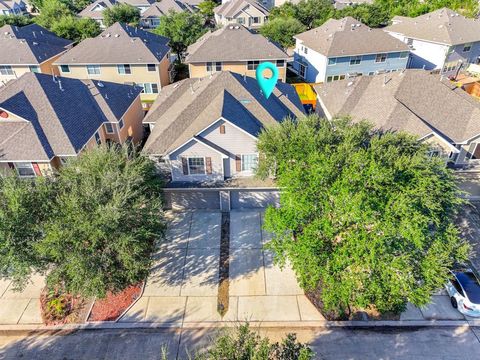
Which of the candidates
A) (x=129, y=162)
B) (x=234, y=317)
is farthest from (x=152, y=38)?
(x=234, y=317)

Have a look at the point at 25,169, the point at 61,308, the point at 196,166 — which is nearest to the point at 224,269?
the point at 196,166

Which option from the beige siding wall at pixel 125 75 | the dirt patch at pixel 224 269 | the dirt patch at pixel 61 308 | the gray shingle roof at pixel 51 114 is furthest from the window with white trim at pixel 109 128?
the dirt patch at pixel 61 308

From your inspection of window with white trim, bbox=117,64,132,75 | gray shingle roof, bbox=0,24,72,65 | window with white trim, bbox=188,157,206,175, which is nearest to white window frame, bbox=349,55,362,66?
window with white trim, bbox=117,64,132,75

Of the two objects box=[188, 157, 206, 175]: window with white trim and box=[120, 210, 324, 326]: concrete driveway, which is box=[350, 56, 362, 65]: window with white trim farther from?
box=[120, 210, 324, 326]: concrete driveway

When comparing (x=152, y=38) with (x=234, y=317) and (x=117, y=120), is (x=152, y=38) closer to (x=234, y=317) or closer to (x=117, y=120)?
(x=117, y=120)

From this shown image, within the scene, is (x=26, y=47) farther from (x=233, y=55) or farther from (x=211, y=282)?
(x=211, y=282)
